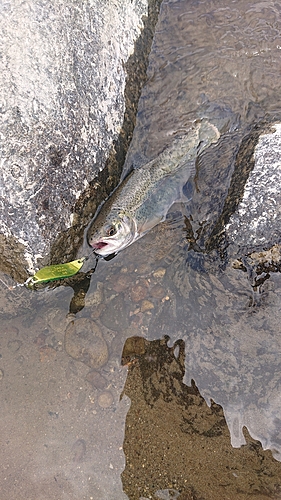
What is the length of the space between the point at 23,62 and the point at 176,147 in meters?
1.82

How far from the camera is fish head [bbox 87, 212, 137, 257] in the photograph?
3.96 m

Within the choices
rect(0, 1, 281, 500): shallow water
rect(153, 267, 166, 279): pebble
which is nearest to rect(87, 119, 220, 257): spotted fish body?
rect(0, 1, 281, 500): shallow water

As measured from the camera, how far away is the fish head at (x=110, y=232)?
396cm

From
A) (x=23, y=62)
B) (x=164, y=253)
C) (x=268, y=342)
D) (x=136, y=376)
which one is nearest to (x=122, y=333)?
(x=136, y=376)

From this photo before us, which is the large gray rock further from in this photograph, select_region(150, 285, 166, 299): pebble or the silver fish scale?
select_region(150, 285, 166, 299): pebble

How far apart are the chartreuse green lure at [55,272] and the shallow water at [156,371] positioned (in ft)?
1.19

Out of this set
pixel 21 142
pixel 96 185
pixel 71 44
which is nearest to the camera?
pixel 21 142

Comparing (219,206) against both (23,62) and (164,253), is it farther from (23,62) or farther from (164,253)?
(23,62)

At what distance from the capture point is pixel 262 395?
141 inches

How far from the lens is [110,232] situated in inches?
157

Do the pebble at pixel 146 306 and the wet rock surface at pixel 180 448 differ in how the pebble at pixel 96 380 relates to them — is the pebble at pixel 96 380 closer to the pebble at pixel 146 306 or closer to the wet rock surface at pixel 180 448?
the wet rock surface at pixel 180 448

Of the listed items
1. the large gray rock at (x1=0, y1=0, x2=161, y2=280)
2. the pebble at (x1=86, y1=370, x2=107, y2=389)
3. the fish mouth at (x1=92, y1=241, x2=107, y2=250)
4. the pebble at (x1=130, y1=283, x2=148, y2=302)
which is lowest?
the pebble at (x1=86, y1=370, x2=107, y2=389)

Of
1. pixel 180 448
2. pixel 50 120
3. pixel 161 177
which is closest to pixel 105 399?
pixel 180 448

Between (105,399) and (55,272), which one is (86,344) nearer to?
(105,399)
